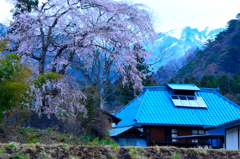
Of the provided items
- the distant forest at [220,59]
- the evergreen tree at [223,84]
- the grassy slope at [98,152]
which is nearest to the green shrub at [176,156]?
the grassy slope at [98,152]

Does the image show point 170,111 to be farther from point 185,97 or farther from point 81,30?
point 81,30

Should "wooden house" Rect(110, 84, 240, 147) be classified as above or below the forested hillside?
below

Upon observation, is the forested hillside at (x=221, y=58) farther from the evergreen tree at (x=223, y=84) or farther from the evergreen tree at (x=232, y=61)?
the evergreen tree at (x=223, y=84)

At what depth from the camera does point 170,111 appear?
25156mm

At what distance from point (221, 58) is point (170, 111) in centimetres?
3912

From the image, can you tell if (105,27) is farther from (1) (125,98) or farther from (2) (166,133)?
(1) (125,98)

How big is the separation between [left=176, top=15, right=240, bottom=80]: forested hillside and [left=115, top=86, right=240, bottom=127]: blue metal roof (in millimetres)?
32598

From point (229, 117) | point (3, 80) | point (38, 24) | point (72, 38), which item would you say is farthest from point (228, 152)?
point (229, 117)

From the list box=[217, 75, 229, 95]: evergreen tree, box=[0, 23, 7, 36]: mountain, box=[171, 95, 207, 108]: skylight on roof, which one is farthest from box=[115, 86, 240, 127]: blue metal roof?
box=[217, 75, 229, 95]: evergreen tree

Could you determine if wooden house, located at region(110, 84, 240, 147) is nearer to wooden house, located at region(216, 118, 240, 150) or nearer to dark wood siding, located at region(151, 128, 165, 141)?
dark wood siding, located at region(151, 128, 165, 141)

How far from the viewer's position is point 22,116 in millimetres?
12781

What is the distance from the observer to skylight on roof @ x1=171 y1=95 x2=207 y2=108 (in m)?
26.1

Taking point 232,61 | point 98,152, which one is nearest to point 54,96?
point 98,152

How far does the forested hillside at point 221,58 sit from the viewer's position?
59031 mm
